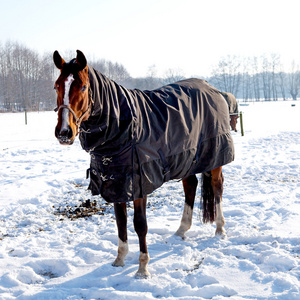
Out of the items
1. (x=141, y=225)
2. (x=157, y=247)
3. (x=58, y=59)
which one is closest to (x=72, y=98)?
(x=58, y=59)

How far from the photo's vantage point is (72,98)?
211 centimetres

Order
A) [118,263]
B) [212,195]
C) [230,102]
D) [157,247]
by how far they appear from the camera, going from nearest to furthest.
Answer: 1. [118,263]
2. [157,247]
3. [212,195]
4. [230,102]

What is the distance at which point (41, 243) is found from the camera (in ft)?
10.8

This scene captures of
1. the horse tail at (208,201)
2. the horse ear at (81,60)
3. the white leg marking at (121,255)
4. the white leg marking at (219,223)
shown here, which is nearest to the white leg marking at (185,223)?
the horse tail at (208,201)

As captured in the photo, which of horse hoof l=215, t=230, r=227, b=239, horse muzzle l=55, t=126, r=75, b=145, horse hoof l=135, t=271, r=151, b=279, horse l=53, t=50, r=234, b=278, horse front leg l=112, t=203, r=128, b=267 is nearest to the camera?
horse muzzle l=55, t=126, r=75, b=145

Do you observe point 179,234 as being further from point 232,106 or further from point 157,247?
point 232,106

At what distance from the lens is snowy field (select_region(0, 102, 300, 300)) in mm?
2365

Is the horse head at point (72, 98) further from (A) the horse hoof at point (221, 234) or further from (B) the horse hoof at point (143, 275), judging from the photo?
(A) the horse hoof at point (221, 234)

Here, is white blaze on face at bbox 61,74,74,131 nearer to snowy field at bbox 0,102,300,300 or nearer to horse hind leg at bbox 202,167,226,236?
snowy field at bbox 0,102,300,300

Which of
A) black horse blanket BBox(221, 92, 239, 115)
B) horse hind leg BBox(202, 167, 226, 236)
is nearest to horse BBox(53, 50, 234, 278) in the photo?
horse hind leg BBox(202, 167, 226, 236)

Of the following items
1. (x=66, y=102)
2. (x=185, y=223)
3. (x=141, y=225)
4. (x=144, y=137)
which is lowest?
(x=185, y=223)

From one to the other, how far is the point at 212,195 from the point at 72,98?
218cm

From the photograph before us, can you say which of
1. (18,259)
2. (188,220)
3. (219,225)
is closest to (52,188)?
(18,259)

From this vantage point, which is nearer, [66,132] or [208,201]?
[66,132]
